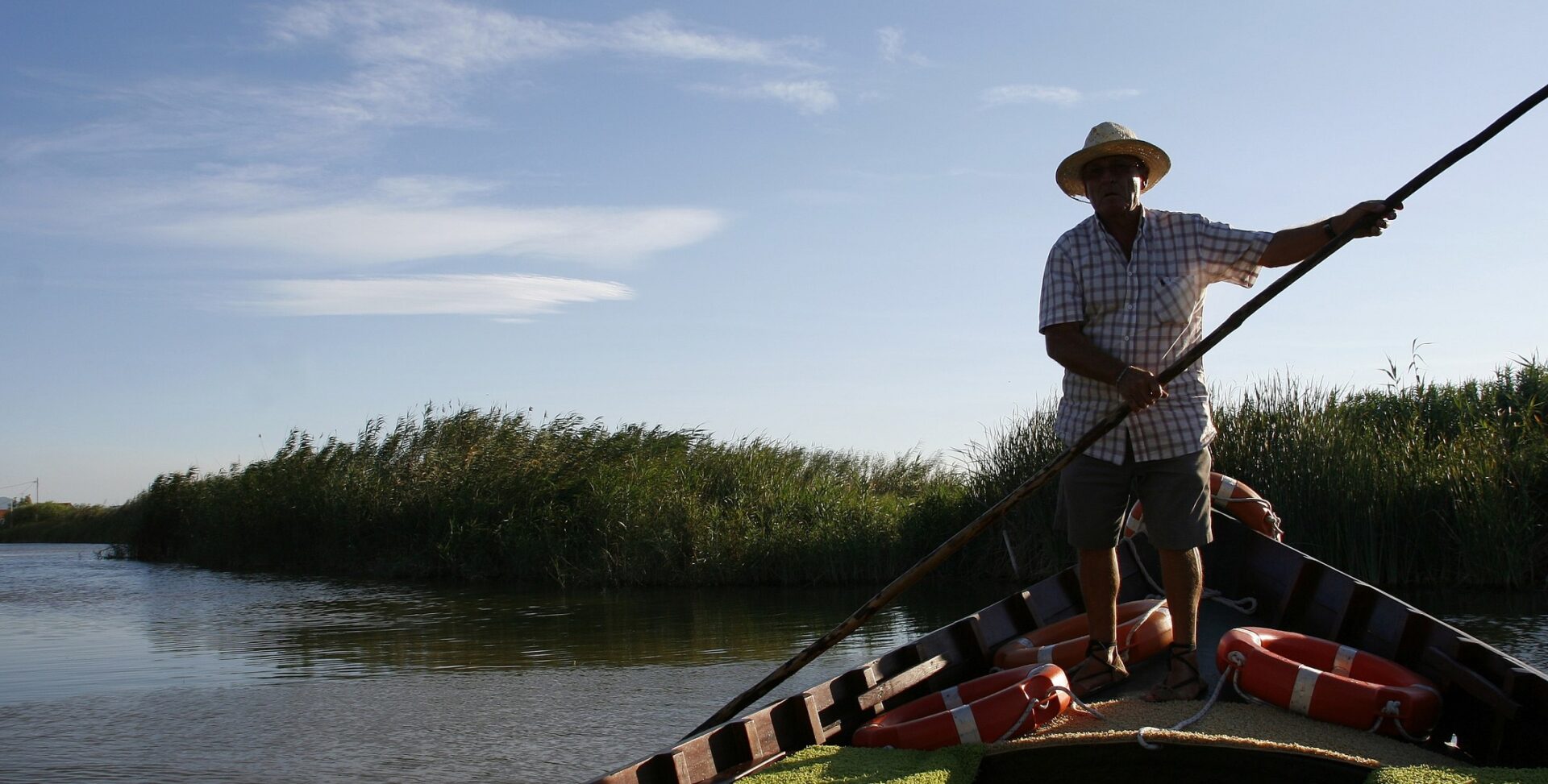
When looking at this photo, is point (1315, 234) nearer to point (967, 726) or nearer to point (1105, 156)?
point (1105, 156)

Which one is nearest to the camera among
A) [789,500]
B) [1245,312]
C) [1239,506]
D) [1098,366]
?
[1098,366]

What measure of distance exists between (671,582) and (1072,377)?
11179 millimetres

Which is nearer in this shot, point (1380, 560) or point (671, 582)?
point (1380, 560)

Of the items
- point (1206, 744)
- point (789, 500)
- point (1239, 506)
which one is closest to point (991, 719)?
point (1206, 744)

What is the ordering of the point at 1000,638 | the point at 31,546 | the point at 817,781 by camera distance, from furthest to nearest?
1. the point at 31,546
2. the point at 1000,638
3. the point at 817,781

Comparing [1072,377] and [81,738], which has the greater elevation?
[1072,377]

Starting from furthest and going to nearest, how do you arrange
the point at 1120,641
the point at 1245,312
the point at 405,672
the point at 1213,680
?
the point at 405,672 → the point at 1120,641 → the point at 1213,680 → the point at 1245,312

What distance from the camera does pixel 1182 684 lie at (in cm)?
376

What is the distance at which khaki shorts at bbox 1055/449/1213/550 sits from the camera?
12.4 ft

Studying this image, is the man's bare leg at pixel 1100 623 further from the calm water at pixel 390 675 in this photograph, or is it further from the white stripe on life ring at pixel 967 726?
the calm water at pixel 390 675

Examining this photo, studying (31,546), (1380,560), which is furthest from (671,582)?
(31,546)

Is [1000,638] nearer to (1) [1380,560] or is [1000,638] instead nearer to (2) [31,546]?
(1) [1380,560]

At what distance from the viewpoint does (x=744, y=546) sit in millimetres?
14406

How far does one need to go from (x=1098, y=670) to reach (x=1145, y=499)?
61 centimetres
